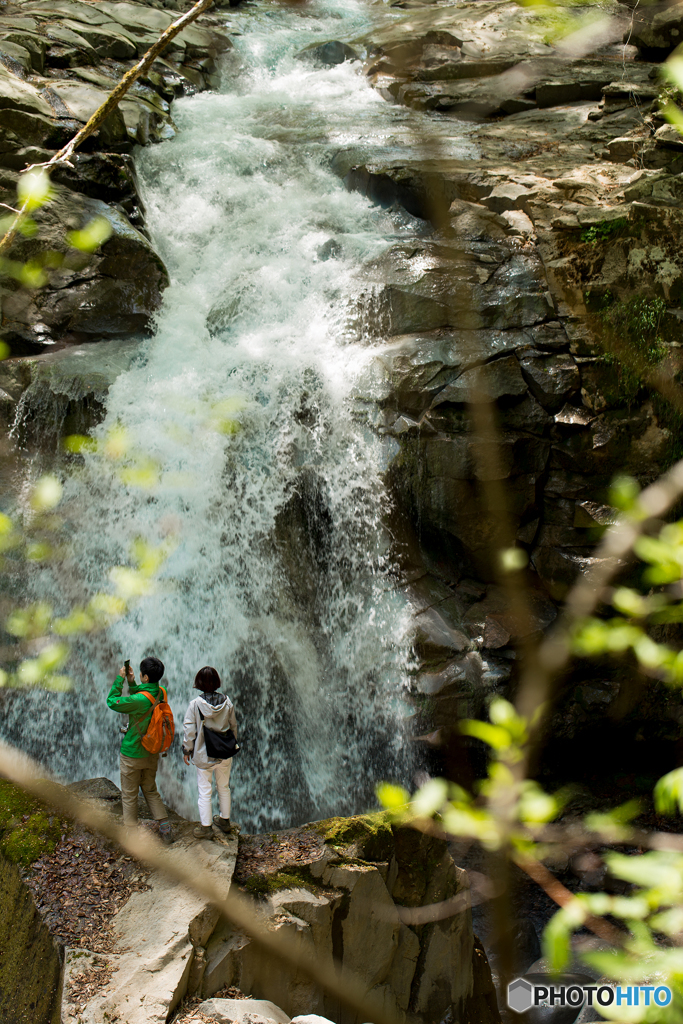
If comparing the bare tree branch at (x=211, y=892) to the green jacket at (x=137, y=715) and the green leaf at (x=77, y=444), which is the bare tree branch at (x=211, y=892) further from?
the green leaf at (x=77, y=444)

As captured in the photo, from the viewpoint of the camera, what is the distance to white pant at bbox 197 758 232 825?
5.14 m

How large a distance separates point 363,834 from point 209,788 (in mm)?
1219

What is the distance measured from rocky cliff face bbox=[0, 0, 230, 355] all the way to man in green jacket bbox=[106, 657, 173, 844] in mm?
5263

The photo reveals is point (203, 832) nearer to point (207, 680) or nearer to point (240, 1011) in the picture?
point (207, 680)

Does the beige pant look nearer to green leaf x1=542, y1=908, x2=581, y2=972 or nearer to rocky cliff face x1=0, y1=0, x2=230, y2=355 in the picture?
green leaf x1=542, y1=908, x2=581, y2=972

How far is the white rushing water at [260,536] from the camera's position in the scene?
23.6 ft

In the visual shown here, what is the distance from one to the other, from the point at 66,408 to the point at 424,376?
407cm

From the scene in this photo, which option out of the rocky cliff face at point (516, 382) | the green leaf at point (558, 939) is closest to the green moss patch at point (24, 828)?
the rocky cliff face at point (516, 382)

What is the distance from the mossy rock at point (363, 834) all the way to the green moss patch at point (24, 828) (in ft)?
6.34

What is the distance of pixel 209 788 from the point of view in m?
5.17

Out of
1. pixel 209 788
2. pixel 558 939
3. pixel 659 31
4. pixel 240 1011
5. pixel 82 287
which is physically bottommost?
pixel 240 1011

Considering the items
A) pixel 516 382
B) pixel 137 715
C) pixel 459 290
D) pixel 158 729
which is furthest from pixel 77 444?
pixel 516 382

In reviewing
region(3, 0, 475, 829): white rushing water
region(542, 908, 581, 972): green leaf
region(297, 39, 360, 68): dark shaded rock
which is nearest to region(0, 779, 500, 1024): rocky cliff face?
region(3, 0, 475, 829): white rushing water

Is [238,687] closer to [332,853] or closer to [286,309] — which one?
[332,853]
